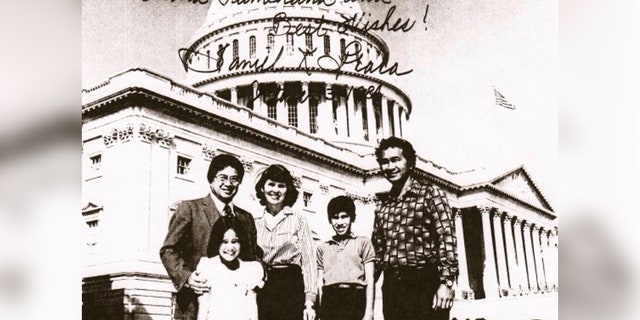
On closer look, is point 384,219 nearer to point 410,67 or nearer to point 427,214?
point 427,214

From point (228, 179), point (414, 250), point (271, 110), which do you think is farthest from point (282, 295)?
point (271, 110)

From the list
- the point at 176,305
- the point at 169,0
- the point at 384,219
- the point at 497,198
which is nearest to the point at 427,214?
the point at 384,219

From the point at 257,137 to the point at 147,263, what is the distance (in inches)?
79.5

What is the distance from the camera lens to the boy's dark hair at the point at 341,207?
1009cm

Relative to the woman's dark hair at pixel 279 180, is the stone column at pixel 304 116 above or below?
above

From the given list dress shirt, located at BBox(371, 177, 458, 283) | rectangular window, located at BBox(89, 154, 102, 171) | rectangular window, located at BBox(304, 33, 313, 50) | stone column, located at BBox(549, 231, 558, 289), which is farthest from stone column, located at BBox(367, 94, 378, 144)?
rectangular window, located at BBox(89, 154, 102, 171)

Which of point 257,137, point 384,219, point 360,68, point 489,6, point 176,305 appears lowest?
point 176,305

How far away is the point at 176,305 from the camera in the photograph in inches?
372

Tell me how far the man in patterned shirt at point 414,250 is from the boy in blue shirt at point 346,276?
15 centimetres

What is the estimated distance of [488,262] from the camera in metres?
10.7

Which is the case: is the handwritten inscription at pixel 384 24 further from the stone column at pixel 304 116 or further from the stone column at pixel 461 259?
the stone column at pixel 461 259

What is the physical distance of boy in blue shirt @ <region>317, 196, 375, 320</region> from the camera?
977cm

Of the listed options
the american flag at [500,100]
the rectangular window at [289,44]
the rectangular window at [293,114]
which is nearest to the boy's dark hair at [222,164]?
the rectangular window at [293,114]

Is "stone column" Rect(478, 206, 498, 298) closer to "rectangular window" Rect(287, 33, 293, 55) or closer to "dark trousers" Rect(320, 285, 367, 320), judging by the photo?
"dark trousers" Rect(320, 285, 367, 320)
